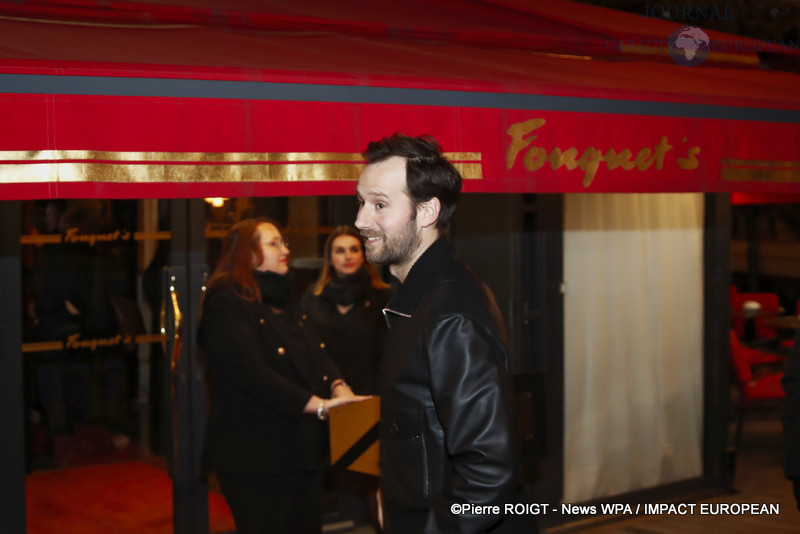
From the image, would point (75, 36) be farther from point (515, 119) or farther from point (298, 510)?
point (298, 510)

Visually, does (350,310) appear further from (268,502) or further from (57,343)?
(57,343)

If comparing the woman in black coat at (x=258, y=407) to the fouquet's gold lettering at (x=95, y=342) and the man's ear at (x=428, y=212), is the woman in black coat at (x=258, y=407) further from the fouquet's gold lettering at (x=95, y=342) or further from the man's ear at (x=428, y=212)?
the man's ear at (x=428, y=212)

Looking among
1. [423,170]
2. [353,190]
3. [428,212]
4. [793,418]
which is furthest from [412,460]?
[793,418]

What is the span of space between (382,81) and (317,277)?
3103 mm

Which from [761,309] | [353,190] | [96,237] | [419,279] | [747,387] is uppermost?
[353,190]

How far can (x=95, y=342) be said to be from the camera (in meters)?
5.50

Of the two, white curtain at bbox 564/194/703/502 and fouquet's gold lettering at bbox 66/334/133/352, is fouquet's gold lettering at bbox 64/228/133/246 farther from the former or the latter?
white curtain at bbox 564/194/703/502

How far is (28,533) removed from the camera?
16.8 feet

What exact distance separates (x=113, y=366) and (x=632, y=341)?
3364 mm

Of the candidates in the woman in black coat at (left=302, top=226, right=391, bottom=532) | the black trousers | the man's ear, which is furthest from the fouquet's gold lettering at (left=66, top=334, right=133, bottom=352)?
the man's ear

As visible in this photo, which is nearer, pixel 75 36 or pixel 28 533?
pixel 75 36

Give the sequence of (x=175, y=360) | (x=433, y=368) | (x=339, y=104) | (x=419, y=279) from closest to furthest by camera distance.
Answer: (x=433, y=368), (x=419, y=279), (x=339, y=104), (x=175, y=360)

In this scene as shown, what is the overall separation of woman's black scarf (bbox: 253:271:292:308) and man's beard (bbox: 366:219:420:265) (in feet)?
5.97

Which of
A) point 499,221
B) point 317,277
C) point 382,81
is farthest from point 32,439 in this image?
point 382,81
